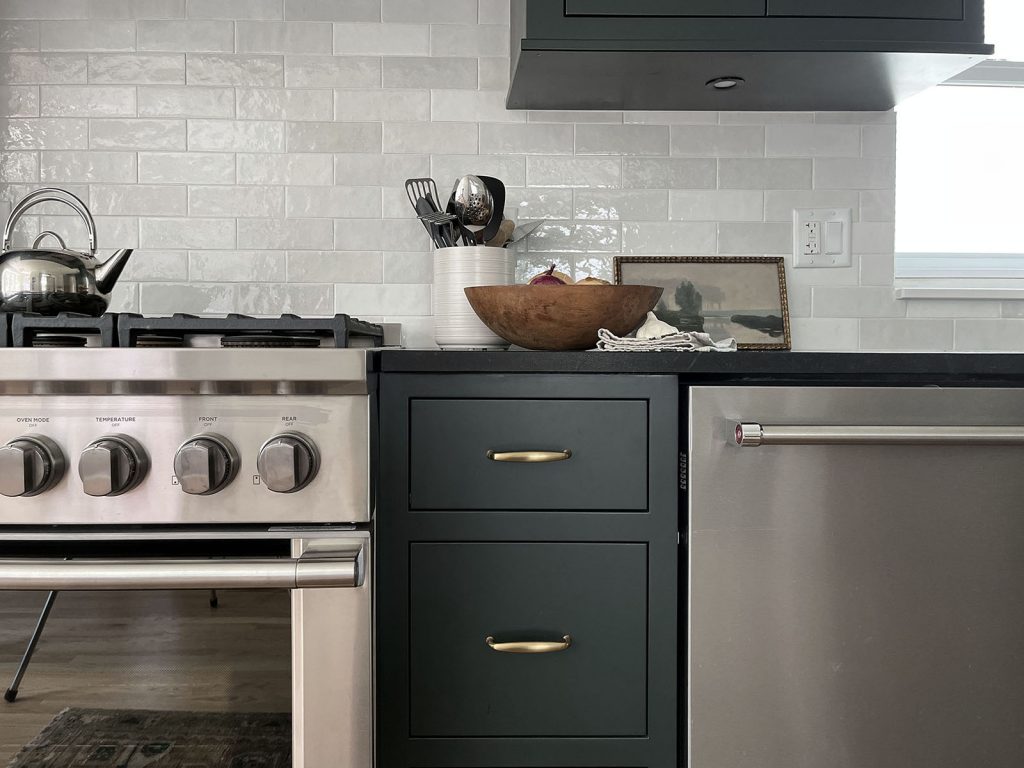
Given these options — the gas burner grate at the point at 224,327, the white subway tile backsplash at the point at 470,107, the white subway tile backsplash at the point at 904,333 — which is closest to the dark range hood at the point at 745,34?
the white subway tile backsplash at the point at 470,107

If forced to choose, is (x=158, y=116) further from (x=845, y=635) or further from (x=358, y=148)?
(x=845, y=635)

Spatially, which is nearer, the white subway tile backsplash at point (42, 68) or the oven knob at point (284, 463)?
the oven knob at point (284, 463)

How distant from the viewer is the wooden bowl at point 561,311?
119 cm

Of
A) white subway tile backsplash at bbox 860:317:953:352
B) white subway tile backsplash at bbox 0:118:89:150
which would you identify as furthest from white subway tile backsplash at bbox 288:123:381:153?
white subway tile backsplash at bbox 860:317:953:352

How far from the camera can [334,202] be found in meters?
1.72

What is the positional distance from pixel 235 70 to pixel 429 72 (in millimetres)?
455

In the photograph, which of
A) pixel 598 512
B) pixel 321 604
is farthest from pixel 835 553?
pixel 321 604

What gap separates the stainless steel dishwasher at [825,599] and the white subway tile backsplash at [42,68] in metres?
1.61

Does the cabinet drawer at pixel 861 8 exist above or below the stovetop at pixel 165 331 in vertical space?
above

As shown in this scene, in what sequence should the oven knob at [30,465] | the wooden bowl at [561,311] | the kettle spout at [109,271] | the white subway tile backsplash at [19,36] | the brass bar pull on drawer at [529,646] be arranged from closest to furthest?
the oven knob at [30,465], the brass bar pull on drawer at [529,646], the wooden bowl at [561,311], the kettle spout at [109,271], the white subway tile backsplash at [19,36]

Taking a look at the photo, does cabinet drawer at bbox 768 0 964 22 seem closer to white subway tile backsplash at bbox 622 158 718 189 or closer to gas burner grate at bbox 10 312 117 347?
white subway tile backsplash at bbox 622 158 718 189

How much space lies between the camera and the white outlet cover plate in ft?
5.77

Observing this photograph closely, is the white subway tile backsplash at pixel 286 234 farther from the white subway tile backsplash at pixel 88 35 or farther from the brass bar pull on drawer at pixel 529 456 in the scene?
the brass bar pull on drawer at pixel 529 456

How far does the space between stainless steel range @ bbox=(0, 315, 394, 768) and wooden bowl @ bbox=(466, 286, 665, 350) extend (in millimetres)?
285
